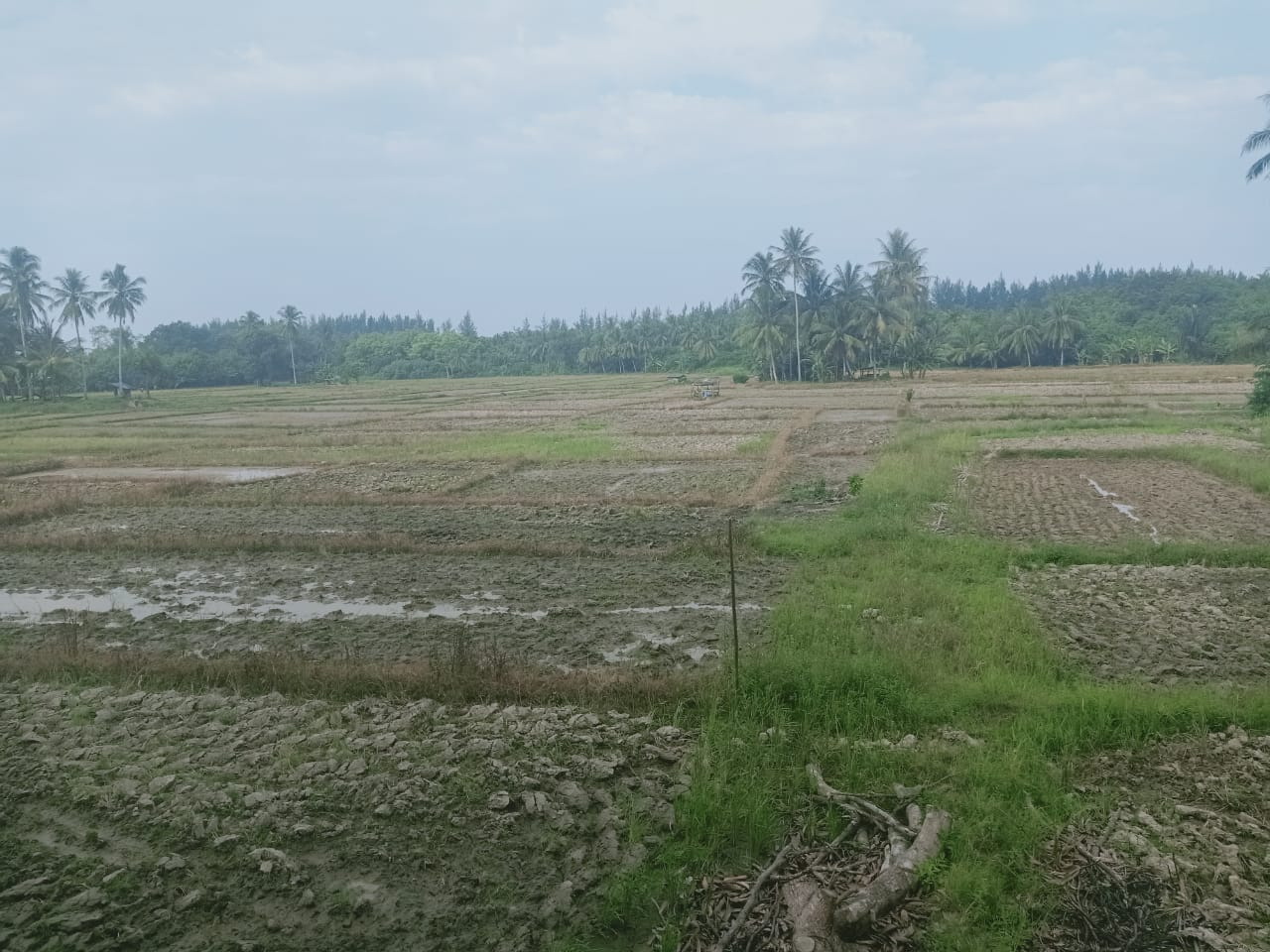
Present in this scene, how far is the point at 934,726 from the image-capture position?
549 cm

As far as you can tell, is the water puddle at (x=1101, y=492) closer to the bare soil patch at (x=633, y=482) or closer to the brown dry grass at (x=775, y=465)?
the brown dry grass at (x=775, y=465)

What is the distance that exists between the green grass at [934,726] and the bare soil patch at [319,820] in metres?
0.33

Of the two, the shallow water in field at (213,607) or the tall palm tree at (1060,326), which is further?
the tall palm tree at (1060,326)

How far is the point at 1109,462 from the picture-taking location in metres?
16.4

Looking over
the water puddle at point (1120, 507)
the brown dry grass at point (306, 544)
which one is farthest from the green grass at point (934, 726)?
the brown dry grass at point (306, 544)

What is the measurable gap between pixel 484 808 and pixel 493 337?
3370 inches

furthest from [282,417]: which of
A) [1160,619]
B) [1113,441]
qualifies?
[1160,619]

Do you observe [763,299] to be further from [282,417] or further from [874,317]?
[282,417]

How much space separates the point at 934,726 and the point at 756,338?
4581 centimetres

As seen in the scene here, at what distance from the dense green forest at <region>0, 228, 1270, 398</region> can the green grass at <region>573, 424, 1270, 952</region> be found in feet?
84.8

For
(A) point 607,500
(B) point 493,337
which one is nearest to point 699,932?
(A) point 607,500

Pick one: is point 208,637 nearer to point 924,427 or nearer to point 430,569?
point 430,569

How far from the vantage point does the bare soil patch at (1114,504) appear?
34.4 feet

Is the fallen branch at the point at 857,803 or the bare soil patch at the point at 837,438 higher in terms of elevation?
the bare soil patch at the point at 837,438
